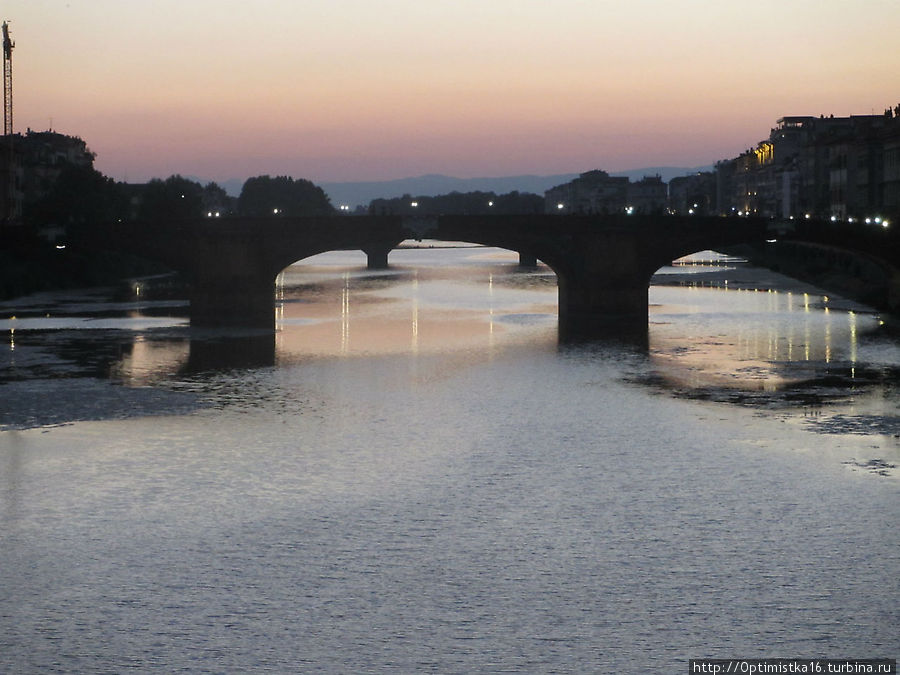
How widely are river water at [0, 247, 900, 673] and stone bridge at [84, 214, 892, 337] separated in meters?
20.5

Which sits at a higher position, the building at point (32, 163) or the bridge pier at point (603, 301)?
the building at point (32, 163)

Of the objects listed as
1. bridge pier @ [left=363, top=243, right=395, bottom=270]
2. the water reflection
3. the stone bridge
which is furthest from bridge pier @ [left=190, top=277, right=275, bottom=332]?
bridge pier @ [left=363, top=243, right=395, bottom=270]

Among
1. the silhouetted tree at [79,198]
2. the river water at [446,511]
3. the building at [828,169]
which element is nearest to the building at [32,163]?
the silhouetted tree at [79,198]

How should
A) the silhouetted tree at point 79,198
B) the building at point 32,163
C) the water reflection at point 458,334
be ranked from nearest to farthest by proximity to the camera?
the water reflection at point 458,334, the silhouetted tree at point 79,198, the building at point 32,163

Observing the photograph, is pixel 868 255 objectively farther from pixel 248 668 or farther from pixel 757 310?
pixel 248 668

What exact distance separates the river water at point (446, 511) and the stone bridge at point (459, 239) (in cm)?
2051

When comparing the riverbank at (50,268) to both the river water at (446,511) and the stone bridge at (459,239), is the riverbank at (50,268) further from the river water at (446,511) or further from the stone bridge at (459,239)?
the river water at (446,511)

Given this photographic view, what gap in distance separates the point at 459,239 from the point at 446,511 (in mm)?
48311

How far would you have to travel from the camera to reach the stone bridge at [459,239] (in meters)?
71.5

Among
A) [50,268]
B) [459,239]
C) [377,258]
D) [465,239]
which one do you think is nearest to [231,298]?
[459,239]

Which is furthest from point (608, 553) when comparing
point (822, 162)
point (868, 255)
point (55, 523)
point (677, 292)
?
point (822, 162)

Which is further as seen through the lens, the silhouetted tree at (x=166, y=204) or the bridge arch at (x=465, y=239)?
the silhouetted tree at (x=166, y=204)

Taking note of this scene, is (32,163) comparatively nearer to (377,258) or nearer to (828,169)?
(377,258)

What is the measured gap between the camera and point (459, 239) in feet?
236
